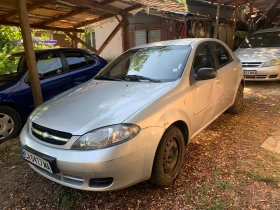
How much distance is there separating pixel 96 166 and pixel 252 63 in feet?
21.0

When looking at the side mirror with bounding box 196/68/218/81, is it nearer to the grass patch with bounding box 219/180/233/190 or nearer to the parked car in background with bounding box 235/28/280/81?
the grass patch with bounding box 219/180/233/190

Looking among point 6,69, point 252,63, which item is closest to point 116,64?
point 6,69

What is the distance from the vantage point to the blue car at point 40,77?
170 inches

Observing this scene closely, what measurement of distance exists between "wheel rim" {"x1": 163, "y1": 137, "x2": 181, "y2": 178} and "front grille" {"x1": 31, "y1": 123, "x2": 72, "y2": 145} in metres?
1.04

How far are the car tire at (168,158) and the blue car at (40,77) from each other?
9.66ft

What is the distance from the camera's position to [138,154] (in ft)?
7.56

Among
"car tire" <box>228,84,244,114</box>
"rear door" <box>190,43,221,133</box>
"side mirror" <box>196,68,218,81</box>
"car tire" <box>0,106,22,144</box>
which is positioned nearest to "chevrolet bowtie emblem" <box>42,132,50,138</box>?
"rear door" <box>190,43,221,133</box>

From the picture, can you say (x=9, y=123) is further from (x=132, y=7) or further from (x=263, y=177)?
(x=132, y=7)

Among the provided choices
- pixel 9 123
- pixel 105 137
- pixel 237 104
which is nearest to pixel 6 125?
pixel 9 123

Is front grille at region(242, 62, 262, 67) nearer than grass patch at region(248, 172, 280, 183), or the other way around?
grass patch at region(248, 172, 280, 183)

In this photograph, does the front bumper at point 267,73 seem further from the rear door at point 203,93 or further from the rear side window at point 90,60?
the rear side window at point 90,60

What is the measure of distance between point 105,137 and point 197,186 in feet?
4.09

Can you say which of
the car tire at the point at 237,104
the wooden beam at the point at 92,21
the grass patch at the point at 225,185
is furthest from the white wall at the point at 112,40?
the grass patch at the point at 225,185

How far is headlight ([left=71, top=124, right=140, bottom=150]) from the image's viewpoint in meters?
2.25
